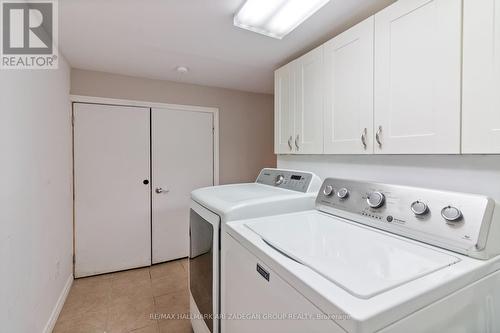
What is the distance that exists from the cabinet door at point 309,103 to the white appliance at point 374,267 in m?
0.62

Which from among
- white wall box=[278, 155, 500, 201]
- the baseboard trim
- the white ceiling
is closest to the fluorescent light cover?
the white ceiling

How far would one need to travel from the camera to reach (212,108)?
300 cm

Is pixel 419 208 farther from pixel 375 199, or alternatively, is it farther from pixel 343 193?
pixel 343 193

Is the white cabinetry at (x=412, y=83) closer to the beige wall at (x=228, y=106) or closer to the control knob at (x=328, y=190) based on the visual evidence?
the control knob at (x=328, y=190)

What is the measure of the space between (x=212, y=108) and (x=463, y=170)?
2537 millimetres

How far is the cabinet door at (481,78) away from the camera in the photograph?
0.86 metres

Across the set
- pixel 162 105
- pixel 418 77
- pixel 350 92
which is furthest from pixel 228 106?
pixel 418 77

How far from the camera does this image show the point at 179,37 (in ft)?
5.65

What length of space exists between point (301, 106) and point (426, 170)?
931 millimetres

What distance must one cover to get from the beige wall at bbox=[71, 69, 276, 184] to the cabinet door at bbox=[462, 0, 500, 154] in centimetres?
248

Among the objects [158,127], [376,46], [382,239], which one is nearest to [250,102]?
[158,127]

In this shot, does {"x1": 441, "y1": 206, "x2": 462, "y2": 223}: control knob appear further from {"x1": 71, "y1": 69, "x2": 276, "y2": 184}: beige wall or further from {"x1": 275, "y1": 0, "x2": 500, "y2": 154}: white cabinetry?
{"x1": 71, "y1": 69, "x2": 276, "y2": 184}: beige wall

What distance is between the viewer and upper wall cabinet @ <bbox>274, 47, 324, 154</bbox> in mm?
1649

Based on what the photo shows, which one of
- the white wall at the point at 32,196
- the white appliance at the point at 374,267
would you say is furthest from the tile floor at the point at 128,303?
the white appliance at the point at 374,267
